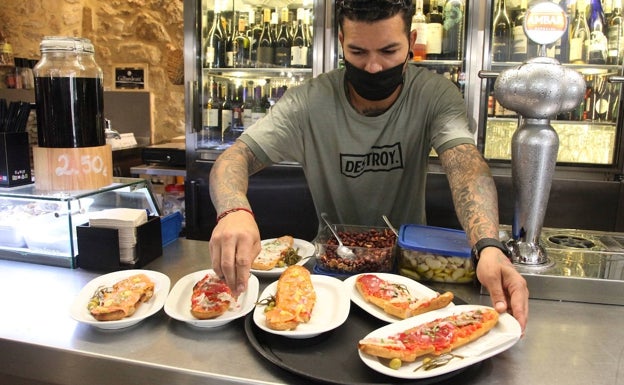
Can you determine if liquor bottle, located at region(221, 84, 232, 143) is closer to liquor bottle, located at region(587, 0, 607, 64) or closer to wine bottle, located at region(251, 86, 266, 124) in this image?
wine bottle, located at region(251, 86, 266, 124)

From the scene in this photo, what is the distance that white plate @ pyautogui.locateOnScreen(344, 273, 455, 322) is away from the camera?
3.62 ft

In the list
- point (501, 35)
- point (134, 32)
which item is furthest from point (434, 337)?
point (134, 32)

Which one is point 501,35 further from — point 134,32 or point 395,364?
point 134,32

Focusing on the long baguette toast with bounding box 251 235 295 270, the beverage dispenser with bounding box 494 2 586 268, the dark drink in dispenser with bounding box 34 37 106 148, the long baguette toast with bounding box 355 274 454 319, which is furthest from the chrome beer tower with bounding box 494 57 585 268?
the dark drink in dispenser with bounding box 34 37 106 148

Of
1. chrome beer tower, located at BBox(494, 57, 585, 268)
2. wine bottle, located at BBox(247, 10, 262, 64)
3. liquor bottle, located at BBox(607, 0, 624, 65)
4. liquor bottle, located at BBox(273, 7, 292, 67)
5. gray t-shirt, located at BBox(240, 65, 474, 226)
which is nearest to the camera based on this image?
chrome beer tower, located at BBox(494, 57, 585, 268)

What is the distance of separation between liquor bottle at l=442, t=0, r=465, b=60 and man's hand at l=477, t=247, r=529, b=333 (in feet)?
8.37

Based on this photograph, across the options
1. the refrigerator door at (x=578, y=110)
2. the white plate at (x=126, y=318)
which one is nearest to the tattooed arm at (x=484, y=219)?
the white plate at (x=126, y=318)

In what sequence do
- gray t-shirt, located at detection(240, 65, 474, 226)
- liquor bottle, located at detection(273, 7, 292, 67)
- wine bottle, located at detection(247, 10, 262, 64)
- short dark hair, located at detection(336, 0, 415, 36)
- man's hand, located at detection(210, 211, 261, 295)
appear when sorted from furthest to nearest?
1. wine bottle, located at detection(247, 10, 262, 64)
2. liquor bottle, located at detection(273, 7, 292, 67)
3. gray t-shirt, located at detection(240, 65, 474, 226)
4. short dark hair, located at detection(336, 0, 415, 36)
5. man's hand, located at detection(210, 211, 261, 295)

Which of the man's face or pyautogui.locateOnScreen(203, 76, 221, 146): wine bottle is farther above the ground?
the man's face

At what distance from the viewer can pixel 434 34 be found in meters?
3.40

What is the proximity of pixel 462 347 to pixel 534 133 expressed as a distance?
2.03 feet

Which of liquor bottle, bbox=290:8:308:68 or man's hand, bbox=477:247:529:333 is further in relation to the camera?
liquor bottle, bbox=290:8:308:68

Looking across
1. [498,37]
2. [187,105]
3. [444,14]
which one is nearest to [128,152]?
[187,105]

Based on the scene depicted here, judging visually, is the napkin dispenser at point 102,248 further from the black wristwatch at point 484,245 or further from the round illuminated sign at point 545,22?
the round illuminated sign at point 545,22
